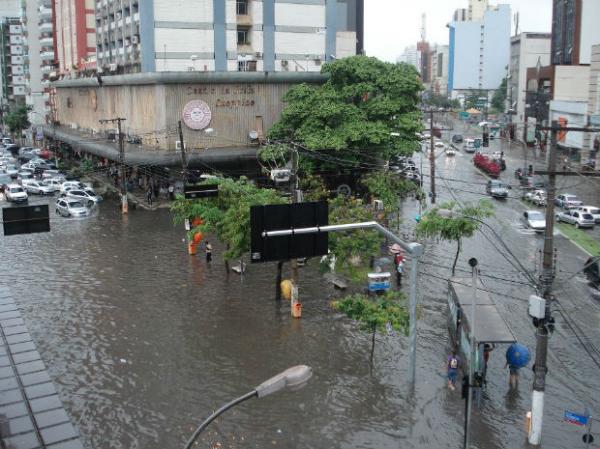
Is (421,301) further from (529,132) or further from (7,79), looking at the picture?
(7,79)

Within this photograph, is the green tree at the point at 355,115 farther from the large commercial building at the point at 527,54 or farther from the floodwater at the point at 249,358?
the large commercial building at the point at 527,54

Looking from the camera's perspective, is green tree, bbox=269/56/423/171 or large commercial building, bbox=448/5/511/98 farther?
large commercial building, bbox=448/5/511/98

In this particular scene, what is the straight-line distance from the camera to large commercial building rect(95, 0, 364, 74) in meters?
57.7

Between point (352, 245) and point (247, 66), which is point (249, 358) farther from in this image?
point (247, 66)

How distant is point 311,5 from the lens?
205 ft

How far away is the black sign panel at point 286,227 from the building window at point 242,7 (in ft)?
160

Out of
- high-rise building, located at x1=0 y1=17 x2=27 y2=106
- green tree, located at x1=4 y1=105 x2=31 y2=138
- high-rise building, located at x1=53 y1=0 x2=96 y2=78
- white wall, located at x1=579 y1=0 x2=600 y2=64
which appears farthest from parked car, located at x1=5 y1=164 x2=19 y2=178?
Answer: high-rise building, located at x1=0 y1=17 x2=27 y2=106

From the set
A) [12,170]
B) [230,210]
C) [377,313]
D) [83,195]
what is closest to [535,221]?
[230,210]

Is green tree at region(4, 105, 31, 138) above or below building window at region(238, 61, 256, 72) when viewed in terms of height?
below

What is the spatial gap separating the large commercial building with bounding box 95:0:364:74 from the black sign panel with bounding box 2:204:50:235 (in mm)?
37378

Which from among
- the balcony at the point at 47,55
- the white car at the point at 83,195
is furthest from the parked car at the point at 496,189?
the balcony at the point at 47,55

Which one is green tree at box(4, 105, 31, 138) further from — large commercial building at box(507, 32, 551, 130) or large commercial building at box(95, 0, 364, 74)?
large commercial building at box(507, 32, 551, 130)

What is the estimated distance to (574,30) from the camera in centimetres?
7644

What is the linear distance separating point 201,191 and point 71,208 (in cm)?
2004
